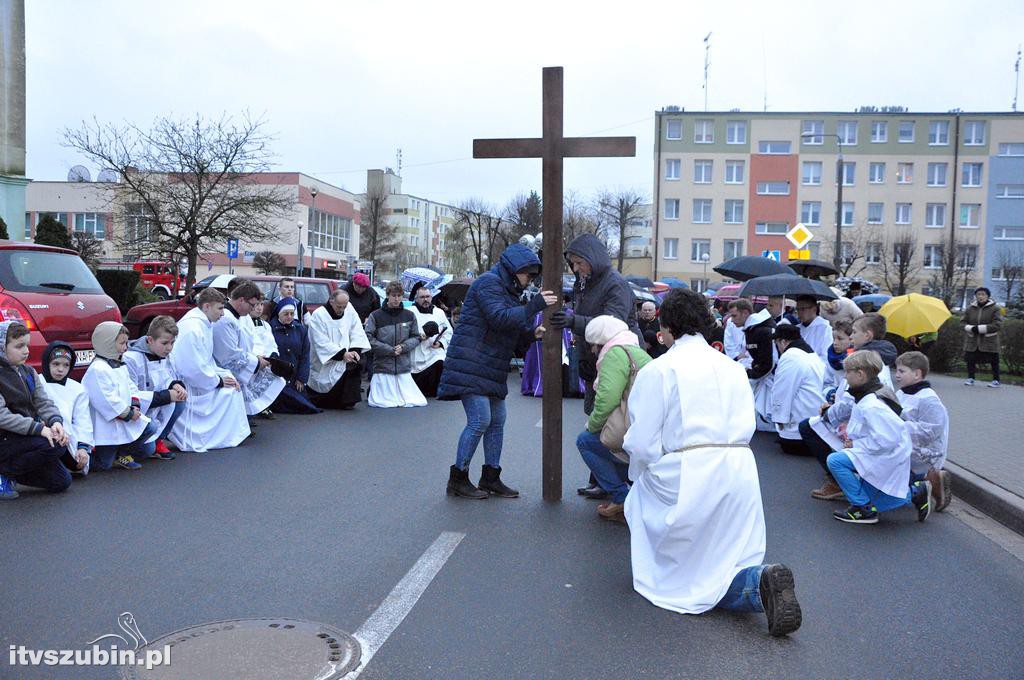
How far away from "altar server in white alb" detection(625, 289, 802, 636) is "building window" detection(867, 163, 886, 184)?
2787 inches

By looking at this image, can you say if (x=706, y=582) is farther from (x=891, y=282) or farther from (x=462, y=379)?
(x=891, y=282)

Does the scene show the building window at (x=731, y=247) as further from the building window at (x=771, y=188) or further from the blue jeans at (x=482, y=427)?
the blue jeans at (x=482, y=427)

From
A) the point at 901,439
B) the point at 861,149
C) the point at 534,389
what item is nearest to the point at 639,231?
the point at 861,149

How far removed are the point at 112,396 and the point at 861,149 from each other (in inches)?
2746

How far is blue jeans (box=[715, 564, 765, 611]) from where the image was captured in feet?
16.0

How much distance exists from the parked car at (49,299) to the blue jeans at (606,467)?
23.2 ft

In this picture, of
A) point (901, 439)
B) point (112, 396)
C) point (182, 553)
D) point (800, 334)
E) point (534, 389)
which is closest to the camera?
point (182, 553)

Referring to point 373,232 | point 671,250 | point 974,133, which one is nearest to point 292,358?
point 671,250

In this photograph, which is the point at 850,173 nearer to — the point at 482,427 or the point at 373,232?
the point at 373,232

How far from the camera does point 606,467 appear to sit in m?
7.03

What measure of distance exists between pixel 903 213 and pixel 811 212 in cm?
658

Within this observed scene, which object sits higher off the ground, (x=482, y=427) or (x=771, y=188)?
(x=771, y=188)

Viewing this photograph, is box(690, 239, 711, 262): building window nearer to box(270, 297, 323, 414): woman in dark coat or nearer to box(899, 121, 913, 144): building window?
box(899, 121, 913, 144): building window

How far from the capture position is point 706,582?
16.6 feet
